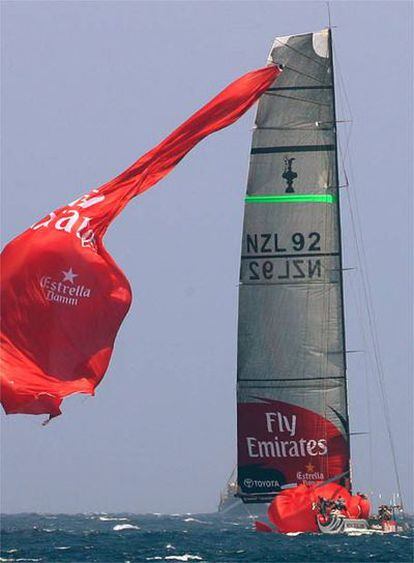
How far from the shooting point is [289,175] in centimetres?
4588

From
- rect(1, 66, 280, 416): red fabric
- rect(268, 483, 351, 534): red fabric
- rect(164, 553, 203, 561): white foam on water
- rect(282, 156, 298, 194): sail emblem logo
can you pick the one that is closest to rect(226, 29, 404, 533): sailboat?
rect(282, 156, 298, 194): sail emblem logo

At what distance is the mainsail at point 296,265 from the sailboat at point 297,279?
0.02m

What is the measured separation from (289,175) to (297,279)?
260 cm

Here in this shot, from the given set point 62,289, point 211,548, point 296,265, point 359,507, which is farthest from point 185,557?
point 296,265

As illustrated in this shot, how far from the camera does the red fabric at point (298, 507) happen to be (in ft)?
145

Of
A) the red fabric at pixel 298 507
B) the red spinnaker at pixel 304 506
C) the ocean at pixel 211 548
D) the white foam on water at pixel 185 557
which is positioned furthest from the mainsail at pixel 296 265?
the white foam on water at pixel 185 557

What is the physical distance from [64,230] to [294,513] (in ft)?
38.9

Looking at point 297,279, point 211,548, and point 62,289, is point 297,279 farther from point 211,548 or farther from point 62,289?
point 62,289

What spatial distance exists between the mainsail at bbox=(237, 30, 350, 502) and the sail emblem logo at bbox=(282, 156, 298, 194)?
0.02m

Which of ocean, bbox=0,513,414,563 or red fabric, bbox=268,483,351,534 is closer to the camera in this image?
ocean, bbox=0,513,414,563

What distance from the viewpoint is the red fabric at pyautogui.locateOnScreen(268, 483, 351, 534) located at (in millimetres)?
44156

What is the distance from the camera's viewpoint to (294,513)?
44.2m

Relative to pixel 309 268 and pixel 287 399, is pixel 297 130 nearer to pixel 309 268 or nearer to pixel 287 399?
pixel 309 268

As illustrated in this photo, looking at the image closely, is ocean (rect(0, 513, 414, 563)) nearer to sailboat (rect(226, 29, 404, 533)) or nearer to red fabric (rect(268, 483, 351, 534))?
red fabric (rect(268, 483, 351, 534))
